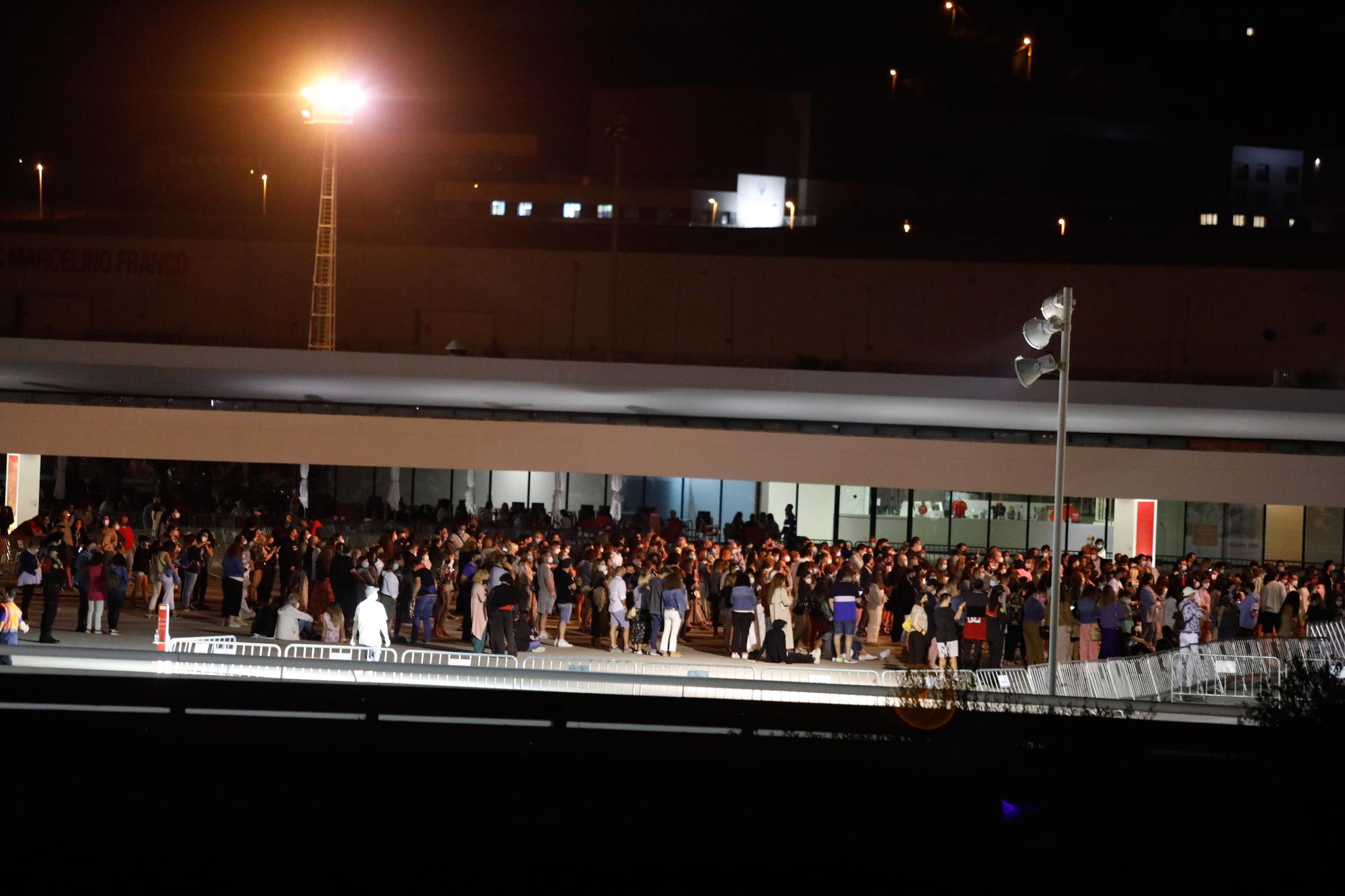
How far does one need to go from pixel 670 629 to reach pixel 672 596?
470mm

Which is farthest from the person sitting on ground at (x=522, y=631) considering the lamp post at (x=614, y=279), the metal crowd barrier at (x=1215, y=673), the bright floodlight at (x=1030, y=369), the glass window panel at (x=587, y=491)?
the lamp post at (x=614, y=279)

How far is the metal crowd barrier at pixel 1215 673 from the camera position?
50.3 ft

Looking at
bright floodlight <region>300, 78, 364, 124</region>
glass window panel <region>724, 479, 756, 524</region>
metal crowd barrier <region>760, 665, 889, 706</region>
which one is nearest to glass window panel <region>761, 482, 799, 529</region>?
glass window panel <region>724, 479, 756, 524</region>

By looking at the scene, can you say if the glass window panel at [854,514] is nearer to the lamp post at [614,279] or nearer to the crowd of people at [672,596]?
the lamp post at [614,279]

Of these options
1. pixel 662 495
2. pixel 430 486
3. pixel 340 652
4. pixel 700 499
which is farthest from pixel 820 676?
pixel 430 486

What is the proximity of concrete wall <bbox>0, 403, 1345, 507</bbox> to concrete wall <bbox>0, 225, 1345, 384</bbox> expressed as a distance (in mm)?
11813

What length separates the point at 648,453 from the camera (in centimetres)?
2858

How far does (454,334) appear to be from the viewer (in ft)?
135

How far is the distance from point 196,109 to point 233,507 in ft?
145

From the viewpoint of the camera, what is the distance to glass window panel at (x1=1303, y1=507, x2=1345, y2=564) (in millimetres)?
32719

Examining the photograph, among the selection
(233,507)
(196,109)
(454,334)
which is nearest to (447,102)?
(196,109)

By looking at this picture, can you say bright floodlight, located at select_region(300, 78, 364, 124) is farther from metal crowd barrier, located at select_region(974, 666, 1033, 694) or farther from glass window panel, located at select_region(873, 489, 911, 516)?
metal crowd barrier, located at select_region(974, 666, 1033, 694)

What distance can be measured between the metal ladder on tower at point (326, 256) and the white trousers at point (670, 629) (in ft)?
47.0

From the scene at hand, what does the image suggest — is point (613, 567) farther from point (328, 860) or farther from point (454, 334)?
point (454, 334)
